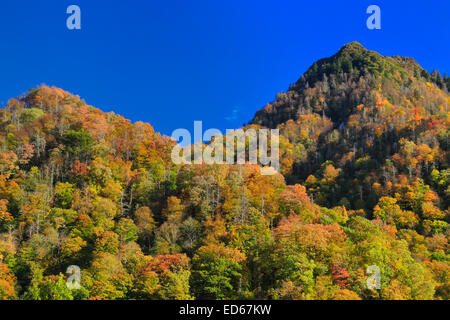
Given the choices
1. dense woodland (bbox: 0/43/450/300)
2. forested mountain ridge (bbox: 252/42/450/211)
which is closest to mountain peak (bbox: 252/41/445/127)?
forested mountain ridge (bbox: 252/42/450/211)

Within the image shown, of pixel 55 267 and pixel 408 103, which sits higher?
pixel 408 103

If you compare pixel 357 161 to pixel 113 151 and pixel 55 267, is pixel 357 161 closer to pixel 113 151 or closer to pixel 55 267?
pixel 113 151

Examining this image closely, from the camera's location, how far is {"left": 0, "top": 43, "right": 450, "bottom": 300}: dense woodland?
35125 mm

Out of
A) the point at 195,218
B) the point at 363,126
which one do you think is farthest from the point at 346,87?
the point at 195,218

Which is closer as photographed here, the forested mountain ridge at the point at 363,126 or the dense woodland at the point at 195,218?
the dense woodland at the point at 195,218

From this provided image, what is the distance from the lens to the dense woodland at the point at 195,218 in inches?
1383

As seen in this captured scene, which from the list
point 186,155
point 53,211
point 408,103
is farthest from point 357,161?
point 53,211

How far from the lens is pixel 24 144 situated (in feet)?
195

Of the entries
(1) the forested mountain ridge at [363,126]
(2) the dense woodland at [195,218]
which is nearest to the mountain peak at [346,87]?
(1) the forested mountain ridge at [363,126]

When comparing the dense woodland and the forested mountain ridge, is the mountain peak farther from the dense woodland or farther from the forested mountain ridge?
the dense woodland

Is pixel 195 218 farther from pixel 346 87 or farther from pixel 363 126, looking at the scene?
pixel 346 87

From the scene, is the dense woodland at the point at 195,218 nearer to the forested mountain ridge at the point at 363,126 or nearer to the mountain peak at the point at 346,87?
the forested mountain ridge at the point at 363,126

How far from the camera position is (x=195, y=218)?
50.9 meters
